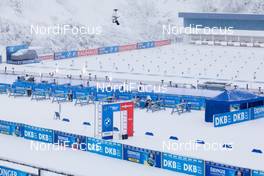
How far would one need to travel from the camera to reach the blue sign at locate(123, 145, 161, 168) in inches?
865

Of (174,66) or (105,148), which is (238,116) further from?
(174,66)

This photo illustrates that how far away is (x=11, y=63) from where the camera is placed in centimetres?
5800

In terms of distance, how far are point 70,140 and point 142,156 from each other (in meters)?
3.93

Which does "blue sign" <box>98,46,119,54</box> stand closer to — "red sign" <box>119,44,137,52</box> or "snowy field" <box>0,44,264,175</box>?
"red sign" <box>119,44,137,52</box>

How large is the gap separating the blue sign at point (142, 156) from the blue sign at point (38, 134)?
163 inches

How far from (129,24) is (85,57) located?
27.4m

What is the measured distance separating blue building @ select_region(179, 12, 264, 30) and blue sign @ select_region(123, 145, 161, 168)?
57822 millimetres

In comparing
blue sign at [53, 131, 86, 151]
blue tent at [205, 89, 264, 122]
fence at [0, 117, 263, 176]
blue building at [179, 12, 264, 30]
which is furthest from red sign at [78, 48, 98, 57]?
blue sign at [53, 131, 86, 151]

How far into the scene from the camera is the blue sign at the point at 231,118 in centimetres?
2966

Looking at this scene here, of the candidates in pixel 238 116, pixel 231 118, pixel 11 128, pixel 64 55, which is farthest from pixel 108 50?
pixel 11 128

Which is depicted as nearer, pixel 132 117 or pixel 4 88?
pixel 132 117

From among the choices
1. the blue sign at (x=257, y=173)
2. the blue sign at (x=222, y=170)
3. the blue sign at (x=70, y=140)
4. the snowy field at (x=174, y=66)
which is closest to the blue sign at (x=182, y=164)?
the blue sign at (x=222, y=170)

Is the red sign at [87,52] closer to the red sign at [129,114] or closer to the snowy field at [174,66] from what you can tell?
the snowy field at [174,66]

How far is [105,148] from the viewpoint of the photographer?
77.7ft
